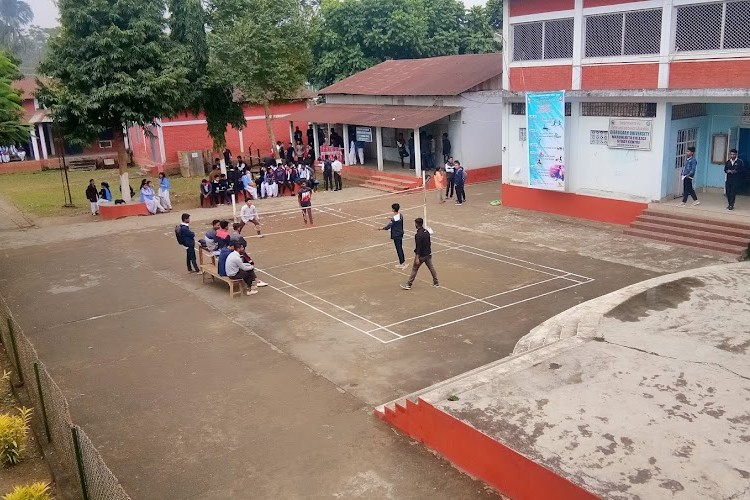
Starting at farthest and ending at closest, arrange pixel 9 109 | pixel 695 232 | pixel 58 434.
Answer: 1. pixel 9 109
2. pixel 695 232
3. pixel 58 434

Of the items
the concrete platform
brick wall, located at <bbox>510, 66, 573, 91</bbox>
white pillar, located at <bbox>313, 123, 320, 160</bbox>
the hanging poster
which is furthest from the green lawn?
the concrete platform

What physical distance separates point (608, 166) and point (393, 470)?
1497 centimetres

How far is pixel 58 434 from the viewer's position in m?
8.53

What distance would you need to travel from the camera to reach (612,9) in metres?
19.3

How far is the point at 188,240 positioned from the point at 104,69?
10.8m

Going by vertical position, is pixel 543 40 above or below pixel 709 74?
above

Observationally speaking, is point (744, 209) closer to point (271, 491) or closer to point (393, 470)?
point (393, 470)

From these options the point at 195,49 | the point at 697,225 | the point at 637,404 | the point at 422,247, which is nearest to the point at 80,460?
the point at 637,404

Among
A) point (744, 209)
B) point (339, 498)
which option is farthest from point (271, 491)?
point (744, 209)

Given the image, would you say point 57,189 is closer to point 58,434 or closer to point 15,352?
point 15,352

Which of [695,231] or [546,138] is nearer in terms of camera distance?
[695,231]

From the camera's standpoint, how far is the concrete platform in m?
7.00

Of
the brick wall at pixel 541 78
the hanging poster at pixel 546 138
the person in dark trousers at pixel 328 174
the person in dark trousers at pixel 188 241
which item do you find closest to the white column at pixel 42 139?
the person in dark trousers at pixel 328 174

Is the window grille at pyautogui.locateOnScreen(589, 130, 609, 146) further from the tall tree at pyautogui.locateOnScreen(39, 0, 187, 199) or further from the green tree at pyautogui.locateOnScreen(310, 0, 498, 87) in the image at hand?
the green tree at pyautogui.locateOnScreen(310, 0, 498, 87)
